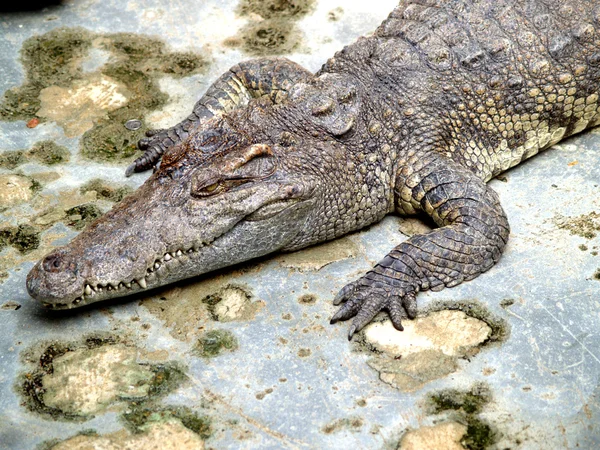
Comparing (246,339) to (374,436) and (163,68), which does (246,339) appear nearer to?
(374,436)

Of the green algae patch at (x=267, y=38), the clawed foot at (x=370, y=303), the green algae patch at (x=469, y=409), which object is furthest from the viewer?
the green algae patch at (x=267, y=38)

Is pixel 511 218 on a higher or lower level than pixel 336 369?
higher

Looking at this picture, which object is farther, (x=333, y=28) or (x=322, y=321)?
(x=333, y=28)

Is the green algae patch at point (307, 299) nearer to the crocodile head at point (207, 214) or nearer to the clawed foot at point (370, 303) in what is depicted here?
the clawed foot at point (370, 303)

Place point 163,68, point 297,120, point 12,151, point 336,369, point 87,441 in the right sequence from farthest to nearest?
point 163,68
point 12,151
point 297,120
point 336,369
point 87,441

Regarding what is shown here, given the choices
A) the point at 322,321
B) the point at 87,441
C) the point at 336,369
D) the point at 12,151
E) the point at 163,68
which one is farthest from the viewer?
the point at 163,68

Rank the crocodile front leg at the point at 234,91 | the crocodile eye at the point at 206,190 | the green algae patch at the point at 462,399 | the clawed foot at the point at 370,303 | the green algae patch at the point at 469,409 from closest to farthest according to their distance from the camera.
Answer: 1. the green algae patch at the point at 469,409
2. the green algae patch at the point at 462,399
3. the clawed foot at the point at 370,303
4. the crocodile eye at the point at 206,190
5. the crocodile front leg at the point at 234,91

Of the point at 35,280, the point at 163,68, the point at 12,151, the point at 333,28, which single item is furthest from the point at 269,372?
the point at 333,28

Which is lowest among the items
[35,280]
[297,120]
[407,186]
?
[35,280]

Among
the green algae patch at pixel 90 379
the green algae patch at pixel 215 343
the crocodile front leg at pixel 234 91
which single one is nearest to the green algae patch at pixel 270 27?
the crocodile front leg at pixel 234 91
